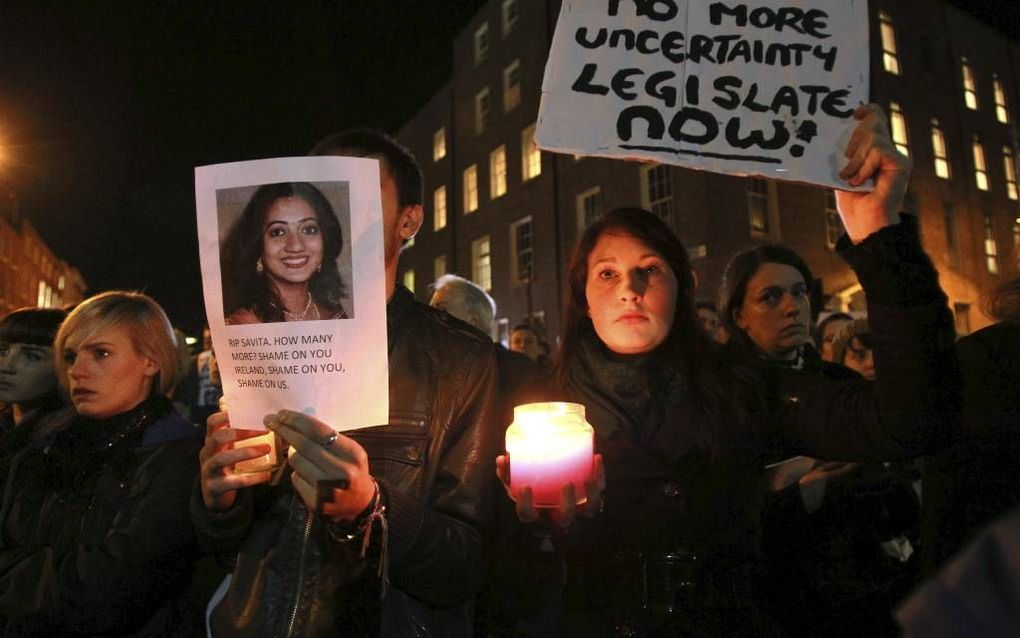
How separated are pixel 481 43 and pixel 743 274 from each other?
2727cm

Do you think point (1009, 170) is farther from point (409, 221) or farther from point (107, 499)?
point (107, 499)

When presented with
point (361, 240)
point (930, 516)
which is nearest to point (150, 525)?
point (361, 240)

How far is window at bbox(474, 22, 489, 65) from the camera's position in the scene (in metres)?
27.3

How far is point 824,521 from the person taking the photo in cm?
296

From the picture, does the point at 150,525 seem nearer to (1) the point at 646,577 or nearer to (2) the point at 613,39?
(1) the point at 646,577

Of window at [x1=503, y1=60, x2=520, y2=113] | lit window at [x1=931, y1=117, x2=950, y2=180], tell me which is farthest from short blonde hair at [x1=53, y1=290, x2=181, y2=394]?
lit window at [x1=931, y1=117, x2=950, y2=180]

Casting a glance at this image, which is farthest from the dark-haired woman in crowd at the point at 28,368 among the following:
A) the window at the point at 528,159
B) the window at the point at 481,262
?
the window at the point at 481,262

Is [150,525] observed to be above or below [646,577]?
above

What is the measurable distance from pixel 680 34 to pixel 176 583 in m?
2.58

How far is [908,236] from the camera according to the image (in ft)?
5.65

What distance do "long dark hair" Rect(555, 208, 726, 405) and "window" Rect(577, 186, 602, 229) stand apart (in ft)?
63.5

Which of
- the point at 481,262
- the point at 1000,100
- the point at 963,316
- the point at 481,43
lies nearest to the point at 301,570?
the point at 963,316

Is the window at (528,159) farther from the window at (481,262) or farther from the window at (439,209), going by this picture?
the window at (439,209)

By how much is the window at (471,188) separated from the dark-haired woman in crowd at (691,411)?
26.1m
